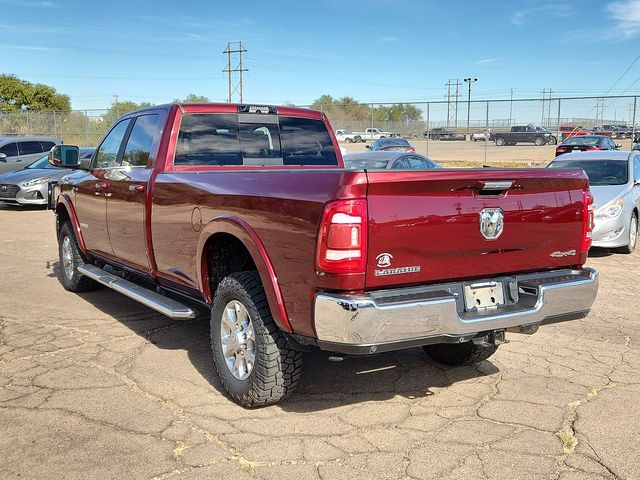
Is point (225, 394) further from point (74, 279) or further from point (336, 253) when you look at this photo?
point (74, 279)

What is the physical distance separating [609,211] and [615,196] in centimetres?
30

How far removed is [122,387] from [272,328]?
1.34 metres

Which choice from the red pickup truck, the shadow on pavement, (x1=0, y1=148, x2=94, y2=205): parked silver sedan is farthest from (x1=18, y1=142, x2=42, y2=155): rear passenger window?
the red pickup truck

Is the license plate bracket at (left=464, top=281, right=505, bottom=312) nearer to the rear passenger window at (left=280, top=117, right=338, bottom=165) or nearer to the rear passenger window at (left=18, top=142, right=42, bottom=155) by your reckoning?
the rear passenger window at (left=280, top=117, right=338, bottom=165)

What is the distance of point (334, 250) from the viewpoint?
133 inches

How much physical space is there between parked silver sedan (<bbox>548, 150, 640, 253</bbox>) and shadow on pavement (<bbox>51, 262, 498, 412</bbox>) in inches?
213

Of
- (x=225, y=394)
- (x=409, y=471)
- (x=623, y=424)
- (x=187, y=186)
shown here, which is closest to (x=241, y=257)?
(x=187, y=186)

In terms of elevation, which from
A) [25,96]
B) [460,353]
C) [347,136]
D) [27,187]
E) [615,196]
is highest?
[25,96]

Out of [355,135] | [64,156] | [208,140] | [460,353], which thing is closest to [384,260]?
[460,353]

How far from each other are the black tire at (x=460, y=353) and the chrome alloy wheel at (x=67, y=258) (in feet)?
14.3

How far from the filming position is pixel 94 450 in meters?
3.59

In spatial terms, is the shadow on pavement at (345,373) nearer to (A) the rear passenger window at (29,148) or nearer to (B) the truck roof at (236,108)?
(B) the truck roof at (236,108)

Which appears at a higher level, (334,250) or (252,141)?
(252,141)

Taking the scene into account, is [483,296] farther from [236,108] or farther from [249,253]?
[236,108]
